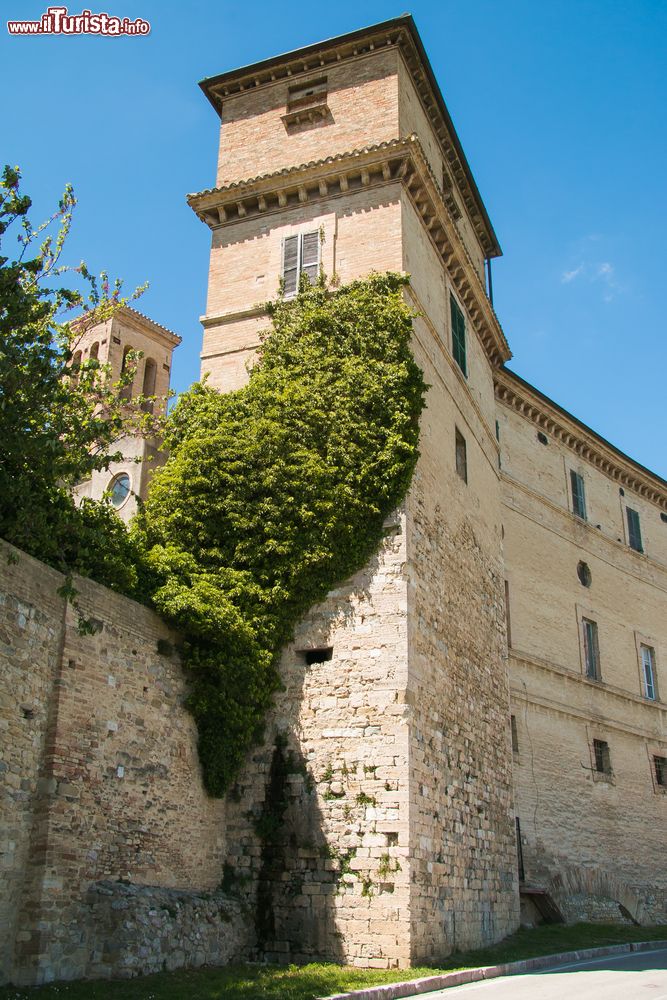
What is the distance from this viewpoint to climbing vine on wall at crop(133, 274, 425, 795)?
13.4 meters

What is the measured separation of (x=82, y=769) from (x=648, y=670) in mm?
20987

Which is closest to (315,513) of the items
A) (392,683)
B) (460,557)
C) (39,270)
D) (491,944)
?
(392,683)

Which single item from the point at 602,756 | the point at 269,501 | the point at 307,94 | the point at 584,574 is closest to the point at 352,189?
the point at 307,94

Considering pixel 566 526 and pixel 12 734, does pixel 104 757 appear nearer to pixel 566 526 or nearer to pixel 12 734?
pixel 12 734

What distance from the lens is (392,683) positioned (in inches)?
528

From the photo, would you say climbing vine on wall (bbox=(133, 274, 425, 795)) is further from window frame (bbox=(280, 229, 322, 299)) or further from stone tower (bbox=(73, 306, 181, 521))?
stone tower (bbox=(73, 306, 181, 521))

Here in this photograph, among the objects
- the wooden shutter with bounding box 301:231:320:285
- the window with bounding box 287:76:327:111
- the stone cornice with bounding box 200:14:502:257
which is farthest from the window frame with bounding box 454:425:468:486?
the window with bounding box 287:76:327:111

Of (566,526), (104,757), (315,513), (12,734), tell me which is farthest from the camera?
(566,526)

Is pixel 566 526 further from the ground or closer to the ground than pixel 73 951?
further from the ground

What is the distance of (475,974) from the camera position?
1232 centimetres

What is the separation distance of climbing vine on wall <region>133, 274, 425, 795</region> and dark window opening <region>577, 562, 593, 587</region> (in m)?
12.6

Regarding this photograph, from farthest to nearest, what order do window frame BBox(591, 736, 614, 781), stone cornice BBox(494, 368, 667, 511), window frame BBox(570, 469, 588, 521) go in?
window frame BBox(570, 469, 588, 521) → stone cornice BBox(494, 368, 667, 511) → window frame BBox(591, 736, 614, 781)

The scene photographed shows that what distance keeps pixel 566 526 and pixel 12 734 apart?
19.0 m

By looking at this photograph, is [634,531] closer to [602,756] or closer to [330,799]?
[602,756]
